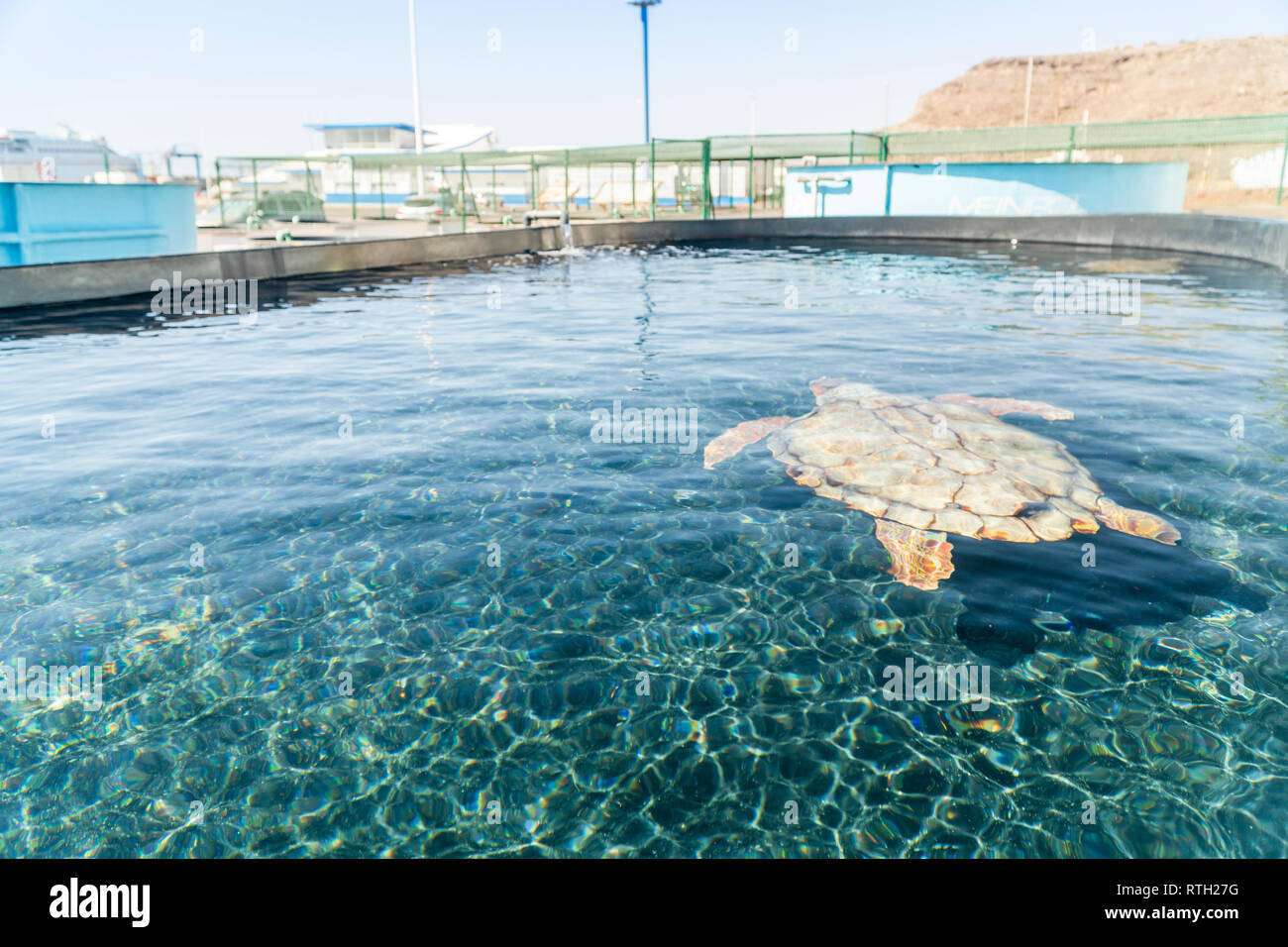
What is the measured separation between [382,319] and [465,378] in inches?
192

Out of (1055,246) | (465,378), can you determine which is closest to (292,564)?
(465,378)

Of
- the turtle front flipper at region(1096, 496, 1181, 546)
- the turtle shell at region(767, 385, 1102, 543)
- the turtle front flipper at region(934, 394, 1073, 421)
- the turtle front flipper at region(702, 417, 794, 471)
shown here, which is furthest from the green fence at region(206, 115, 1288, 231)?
the turtle front flipper at region(1096, 496, 1181, 546)

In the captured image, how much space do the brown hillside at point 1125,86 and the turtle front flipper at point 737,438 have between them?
8737 centimetres

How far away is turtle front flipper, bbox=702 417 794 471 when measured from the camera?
6965mm

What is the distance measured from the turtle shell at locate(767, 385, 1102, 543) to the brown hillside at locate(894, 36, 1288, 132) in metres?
87.2

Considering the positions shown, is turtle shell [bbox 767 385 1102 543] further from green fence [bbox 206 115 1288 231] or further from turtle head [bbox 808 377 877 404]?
green fence [bbox 206 115 1288 231]

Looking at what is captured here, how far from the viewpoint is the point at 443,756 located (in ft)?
11.6

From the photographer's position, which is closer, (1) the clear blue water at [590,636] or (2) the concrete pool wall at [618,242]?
(1) the clear blue water at [590,636]

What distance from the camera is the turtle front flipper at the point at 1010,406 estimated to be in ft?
25.5

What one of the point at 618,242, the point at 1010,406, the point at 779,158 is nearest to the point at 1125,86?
the point at 779,158

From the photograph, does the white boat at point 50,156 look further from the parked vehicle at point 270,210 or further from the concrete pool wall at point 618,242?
the concrete pool wall at point 618,242

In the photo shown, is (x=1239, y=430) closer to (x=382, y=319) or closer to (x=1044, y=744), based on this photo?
(x=1044, y=744)

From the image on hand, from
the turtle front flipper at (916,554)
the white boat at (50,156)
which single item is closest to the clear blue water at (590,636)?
the turtle front flipper at (916,554)

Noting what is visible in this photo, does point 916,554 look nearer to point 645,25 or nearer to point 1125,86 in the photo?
point 645,25
